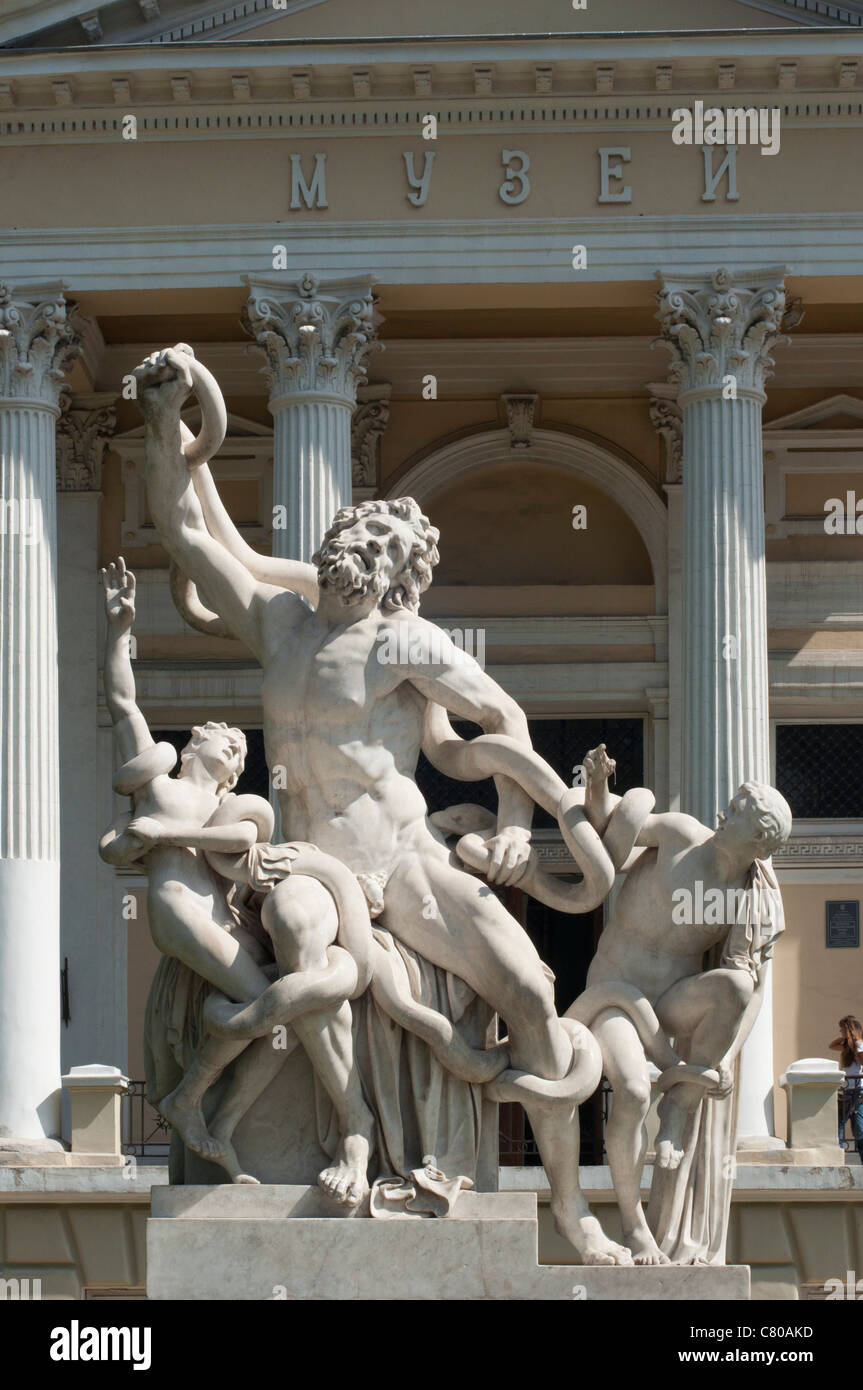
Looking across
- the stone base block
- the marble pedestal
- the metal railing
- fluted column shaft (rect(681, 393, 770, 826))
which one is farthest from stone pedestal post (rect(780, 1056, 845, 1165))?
the marble pedestal

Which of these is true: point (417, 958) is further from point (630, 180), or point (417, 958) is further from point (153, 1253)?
point (630, 180)

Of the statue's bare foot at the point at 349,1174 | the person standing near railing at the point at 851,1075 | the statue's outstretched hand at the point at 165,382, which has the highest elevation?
the statue's outstretched hand at the point at 165,382

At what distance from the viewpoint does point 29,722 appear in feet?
81.1

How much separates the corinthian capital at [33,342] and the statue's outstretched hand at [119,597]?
1492 cm

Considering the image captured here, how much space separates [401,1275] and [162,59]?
699 inches

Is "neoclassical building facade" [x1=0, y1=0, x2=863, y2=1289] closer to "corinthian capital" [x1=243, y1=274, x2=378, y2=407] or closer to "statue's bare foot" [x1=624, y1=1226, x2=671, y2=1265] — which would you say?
"corinthian capital" [x1=243, y1=274, x2=378, y2=407]

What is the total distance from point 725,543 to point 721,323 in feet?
6.88

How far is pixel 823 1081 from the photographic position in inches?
879

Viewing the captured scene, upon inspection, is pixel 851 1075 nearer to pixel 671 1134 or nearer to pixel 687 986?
pixel 671 1134

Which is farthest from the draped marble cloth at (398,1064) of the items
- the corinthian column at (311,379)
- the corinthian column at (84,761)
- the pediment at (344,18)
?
the corinthian column at (84,761)

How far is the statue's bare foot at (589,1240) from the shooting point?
1006 cm

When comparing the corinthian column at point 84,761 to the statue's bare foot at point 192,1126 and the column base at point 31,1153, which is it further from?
the statue's bare foot at point 192,1126

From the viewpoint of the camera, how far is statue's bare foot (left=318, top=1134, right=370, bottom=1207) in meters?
9.72

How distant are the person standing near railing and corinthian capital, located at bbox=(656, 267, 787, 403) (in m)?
6.35
